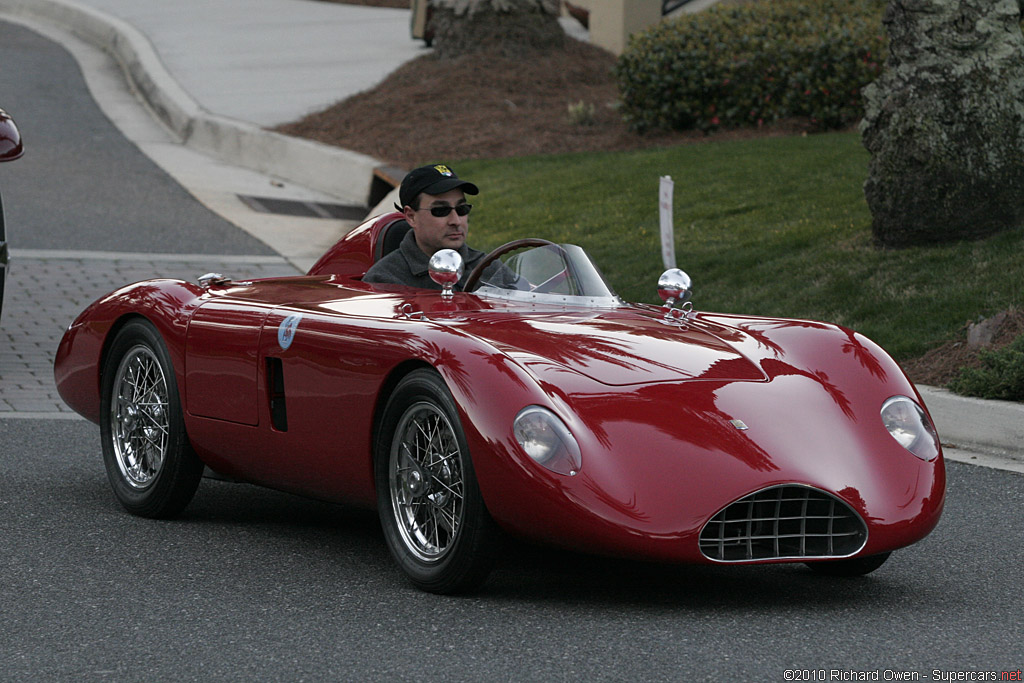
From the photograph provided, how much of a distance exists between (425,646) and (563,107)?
15.0m

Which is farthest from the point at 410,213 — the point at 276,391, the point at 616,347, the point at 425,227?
the point at 616,347

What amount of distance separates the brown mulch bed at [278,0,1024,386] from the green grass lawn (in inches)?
35.6

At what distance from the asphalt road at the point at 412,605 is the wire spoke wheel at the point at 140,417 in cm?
21

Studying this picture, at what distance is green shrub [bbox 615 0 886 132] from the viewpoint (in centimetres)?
1572

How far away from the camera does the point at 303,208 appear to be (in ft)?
54.2

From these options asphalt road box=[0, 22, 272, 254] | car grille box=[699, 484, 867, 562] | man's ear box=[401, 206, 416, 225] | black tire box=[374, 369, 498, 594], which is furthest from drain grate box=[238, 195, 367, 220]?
car grille box=[699, 484, 867, 562]

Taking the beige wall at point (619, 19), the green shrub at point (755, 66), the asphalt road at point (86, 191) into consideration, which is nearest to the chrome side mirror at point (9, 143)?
the asphalt road at point (86, 191)

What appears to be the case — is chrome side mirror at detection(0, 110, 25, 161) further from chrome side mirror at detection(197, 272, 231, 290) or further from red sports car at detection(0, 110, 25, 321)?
chrome side mirror at detection(197, 272, 231, 290)

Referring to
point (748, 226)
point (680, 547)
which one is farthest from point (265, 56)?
point (680, 547)

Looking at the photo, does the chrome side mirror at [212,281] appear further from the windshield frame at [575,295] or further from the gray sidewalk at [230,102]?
the gray sidewalk at [230,102]

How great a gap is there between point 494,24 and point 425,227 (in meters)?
14.4

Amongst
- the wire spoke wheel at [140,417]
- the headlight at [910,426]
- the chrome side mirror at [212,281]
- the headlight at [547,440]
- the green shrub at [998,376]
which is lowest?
the green shrub at [998,376]

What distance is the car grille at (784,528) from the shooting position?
15.2 feet

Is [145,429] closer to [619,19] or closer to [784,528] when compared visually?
[784,528]
